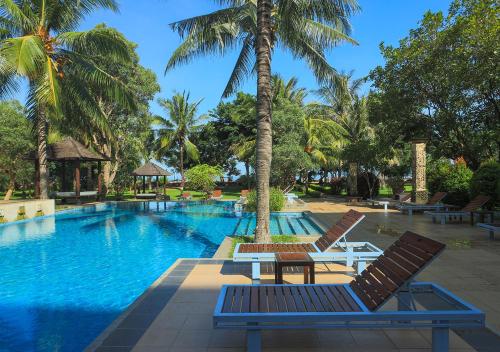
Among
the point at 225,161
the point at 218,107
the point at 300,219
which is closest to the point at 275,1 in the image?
the point at 300,219

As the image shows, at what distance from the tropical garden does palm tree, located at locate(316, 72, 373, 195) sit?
0.12 m

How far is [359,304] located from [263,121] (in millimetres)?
5401

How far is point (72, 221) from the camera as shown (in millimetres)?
16328

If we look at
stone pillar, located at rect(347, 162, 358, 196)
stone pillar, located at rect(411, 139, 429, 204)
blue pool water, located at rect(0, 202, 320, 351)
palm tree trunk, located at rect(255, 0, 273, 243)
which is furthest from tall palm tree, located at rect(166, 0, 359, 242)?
stone pillar, located at rect(347, 162, 358, 196)

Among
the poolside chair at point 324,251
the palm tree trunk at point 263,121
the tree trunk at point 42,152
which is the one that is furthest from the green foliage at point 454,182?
the tree trunk at point 42,152

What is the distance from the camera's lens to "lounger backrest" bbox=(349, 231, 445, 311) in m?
3.38

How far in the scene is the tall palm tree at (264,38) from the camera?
8.35m

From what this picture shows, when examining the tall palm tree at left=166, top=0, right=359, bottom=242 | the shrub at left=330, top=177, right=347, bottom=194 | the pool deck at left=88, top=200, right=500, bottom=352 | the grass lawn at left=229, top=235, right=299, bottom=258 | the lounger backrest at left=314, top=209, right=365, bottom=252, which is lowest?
the pool deck at left=88, top=200, right=500, bottom=352

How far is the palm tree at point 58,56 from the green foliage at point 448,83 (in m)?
12.9

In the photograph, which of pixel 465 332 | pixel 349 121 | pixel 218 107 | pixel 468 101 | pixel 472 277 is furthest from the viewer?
pixel 218 107

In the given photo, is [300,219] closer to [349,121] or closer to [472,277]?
[472,277]

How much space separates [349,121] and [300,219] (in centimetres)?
1405


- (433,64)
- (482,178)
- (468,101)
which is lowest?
(482,178)

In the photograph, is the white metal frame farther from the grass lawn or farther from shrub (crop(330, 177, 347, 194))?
shrub (crop(330, 177, 347, 194))
